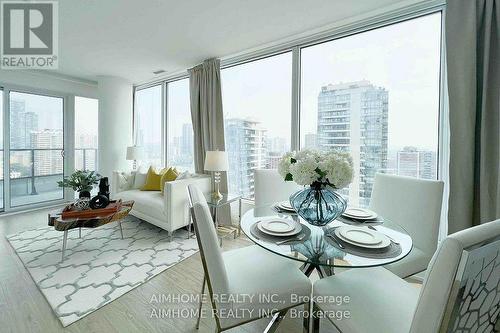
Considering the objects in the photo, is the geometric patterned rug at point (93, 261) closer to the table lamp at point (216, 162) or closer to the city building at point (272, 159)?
the table lamp at point (216, 162)

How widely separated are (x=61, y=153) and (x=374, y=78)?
18.8 feet

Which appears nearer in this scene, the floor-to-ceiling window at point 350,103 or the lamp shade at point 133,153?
the floor-to-ceiling window at point 350,103

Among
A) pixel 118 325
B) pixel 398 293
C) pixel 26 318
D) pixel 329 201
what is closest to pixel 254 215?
pixel 329 201

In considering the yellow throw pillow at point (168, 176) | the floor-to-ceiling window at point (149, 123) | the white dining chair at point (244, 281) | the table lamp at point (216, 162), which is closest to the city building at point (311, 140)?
the table lamp at point (216, 162)

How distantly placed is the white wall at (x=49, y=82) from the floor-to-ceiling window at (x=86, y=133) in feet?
0.58

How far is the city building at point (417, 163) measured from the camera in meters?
2.39

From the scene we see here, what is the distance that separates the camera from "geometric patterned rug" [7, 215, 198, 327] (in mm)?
1939

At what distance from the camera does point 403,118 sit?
2496 millimetres

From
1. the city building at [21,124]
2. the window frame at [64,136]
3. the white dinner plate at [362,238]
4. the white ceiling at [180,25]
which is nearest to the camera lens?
the white dinner plate at [362,238]

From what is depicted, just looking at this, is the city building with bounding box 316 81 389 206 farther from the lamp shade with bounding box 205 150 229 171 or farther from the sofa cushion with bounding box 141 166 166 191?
the sofa cushion with bounding box 141 166 166 191

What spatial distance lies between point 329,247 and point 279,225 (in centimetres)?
34

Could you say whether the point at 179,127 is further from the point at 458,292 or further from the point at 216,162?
the point at 458,292

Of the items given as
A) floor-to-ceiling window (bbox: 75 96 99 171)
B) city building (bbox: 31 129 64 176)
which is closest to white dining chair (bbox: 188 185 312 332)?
city building (bbox: 31 129 64 176)

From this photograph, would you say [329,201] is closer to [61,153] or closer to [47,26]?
[47,26]
